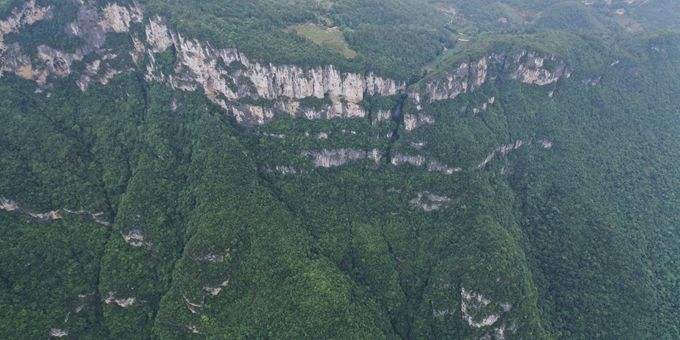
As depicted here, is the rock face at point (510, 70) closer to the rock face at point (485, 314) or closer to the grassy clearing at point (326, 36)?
the grassy clearing at point (326, 36)

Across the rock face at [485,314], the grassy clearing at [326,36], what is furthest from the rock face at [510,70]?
the rock face at [485,314]

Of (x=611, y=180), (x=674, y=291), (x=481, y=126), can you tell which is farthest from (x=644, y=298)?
(x=481, y=126)

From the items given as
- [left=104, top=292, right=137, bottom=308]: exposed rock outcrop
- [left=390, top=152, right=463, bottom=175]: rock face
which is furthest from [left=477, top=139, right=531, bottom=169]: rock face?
[left=104, top=292, right=137, bottom=308]: exposed rock outcrop

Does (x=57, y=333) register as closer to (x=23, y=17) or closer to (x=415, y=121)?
(x=23, y=17)

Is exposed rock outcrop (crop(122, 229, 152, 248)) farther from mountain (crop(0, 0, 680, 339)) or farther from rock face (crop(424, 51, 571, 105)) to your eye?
rock face (crop(424, 51, 571, 105))

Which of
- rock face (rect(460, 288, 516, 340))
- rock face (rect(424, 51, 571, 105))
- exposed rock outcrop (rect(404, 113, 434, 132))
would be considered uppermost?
rock face (rect(424, 51, 571, 105))

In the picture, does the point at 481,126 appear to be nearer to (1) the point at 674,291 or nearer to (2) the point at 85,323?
(1) the point at 674,291
